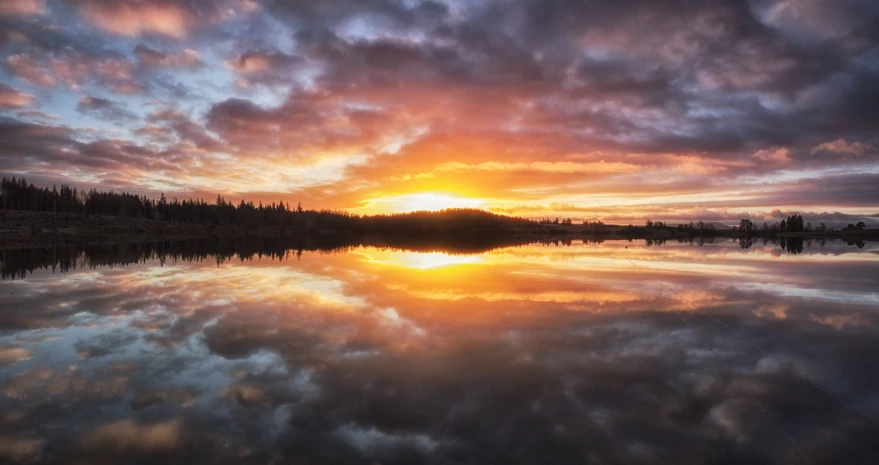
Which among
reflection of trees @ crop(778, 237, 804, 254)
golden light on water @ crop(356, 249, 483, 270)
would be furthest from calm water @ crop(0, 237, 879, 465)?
reflection of trees @ crop(778, 237, 804, 254)

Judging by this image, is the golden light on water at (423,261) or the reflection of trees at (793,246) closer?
the golden light on water at (423,261)

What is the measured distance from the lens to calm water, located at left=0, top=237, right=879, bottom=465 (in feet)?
23.7

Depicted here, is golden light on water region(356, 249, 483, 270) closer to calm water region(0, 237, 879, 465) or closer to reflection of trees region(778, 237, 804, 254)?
calm water region(0, 237, 879, 465)

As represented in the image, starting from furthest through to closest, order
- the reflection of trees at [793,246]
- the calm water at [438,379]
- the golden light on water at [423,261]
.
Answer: the reflection of trees at [793,246] → the golden light on water at [423,261] → the calm water at [438,379]

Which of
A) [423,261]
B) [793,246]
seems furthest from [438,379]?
[793,246]

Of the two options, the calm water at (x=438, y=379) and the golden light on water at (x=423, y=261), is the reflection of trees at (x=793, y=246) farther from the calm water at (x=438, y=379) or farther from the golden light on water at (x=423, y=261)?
the calm water at (x=438, y=379)

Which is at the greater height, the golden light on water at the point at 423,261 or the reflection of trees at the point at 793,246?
the reflection of trees at the point at 793,246

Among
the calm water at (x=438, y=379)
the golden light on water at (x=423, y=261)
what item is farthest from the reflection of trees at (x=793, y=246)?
the calm water at (x=438, y=379)

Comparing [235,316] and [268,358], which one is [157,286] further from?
[268,358]

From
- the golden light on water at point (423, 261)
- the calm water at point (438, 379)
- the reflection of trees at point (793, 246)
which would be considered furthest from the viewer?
the reflection of trees at point (793, 246)

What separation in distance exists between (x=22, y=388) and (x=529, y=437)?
35.1 feet

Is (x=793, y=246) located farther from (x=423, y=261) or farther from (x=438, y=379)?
(x=438, y=379)

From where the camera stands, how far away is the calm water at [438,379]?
7234 millimetres

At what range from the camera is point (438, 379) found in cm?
1020
